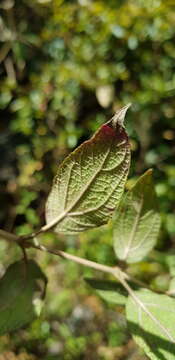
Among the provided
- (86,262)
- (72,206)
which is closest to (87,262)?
(86,262)

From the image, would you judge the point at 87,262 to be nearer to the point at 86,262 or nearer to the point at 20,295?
the point at 86,262

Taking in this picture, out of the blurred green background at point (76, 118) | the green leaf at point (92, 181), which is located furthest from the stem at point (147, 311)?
the blurred green background at point (76, 118)

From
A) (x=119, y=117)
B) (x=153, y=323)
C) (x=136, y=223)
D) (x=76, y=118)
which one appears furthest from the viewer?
(x=76, y=118)

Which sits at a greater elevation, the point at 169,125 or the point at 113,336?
the point at 169,125

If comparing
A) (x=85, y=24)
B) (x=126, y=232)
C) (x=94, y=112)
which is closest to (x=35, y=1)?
(x=85, y=24)

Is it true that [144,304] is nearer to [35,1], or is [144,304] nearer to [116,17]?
[116,17]

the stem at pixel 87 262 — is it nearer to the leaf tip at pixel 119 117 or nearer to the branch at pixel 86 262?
the branch at pixel 86 262
